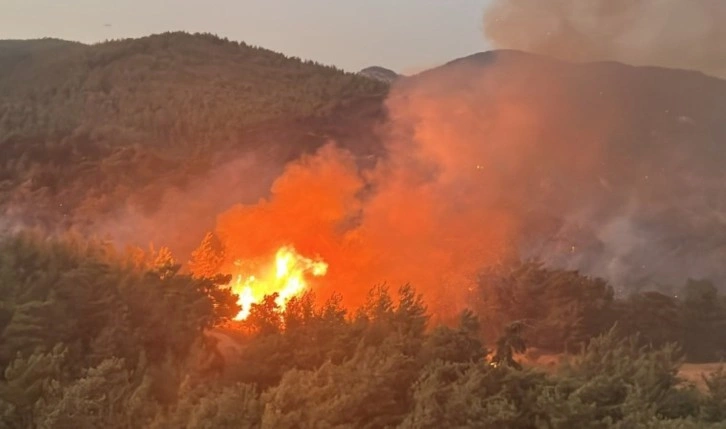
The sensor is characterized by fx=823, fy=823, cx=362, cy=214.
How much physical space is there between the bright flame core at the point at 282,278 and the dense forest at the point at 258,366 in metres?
4.10

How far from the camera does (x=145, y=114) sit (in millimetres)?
44375

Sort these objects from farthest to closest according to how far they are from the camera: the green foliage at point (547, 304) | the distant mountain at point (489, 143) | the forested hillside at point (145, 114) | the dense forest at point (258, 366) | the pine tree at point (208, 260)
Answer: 1. the forested hillside at point (145, 114)
2. the distant mountain at point (489, 143)
3. the green foliage at point (547, 304)
4. the pine tree at point (208, 260)
5. the dense forest at point (258, 366)

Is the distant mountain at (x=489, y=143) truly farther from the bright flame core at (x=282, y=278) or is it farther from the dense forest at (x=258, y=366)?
the dense forest at (x=258, y=366)

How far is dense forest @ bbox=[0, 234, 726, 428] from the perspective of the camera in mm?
9883

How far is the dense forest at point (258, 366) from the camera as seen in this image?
9883 millimetres

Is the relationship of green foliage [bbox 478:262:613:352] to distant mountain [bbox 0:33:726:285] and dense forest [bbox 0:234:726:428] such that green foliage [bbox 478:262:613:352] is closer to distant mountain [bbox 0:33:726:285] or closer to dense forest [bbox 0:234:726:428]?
distant mountain [bbox 0:33:726:285]

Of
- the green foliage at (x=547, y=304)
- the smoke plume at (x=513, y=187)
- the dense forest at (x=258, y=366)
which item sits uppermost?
the smoke plume at (x=513, y=187)

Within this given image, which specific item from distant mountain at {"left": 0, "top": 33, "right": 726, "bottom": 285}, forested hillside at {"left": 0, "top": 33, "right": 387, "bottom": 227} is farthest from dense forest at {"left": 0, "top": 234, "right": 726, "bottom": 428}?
forested hillside at {"left": 0, "top": 33, "right": 387, "bottom": 227}

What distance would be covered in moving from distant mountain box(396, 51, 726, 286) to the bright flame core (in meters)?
9.06

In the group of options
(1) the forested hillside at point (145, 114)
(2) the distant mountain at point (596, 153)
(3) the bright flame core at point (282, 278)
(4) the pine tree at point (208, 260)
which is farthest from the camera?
(1) the forested hillside at point (145, 114)

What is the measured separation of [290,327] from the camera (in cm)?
1260

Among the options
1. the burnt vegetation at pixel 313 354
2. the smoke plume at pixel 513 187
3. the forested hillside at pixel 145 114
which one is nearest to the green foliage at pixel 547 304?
the burnt vegetation at pixel 313 354

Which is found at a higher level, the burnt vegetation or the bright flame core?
the bright flame core

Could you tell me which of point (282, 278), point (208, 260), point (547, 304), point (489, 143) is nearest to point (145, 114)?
point (489, 143)
